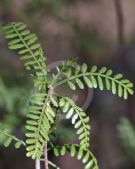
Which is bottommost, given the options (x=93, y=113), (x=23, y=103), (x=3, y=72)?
(x=23, y=103)

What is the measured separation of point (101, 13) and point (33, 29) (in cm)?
177

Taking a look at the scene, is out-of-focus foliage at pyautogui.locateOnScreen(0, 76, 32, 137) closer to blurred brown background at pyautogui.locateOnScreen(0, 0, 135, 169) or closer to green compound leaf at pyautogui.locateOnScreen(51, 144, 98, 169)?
blurred brown background at pyautogui.locateOnScreen(0, 0, 135, 169)

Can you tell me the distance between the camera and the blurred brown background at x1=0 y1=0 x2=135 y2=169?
6.71 ft

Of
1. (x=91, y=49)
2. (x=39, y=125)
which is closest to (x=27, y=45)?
(x=39, y=125)

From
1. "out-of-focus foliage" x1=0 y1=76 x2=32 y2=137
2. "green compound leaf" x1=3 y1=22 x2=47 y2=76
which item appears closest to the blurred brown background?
"out-of-focus foliage" x1=0 y1=76 x2=32 y2=137

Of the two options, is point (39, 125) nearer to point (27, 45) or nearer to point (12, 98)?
point (27, 45)

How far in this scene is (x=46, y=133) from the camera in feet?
1.79

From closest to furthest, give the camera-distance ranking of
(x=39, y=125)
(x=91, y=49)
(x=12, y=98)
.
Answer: (x=39, y=125) < (x=12, y=98) < (x=91, y=49)

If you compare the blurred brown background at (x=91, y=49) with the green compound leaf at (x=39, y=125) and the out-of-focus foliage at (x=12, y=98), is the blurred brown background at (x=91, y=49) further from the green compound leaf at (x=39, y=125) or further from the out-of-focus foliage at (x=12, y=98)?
the green compound leaf at (x=39, y=125)

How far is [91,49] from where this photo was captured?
2.37 meters

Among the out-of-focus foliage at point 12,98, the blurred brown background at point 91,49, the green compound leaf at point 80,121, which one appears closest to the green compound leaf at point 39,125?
the green compound leaf at point 80,121

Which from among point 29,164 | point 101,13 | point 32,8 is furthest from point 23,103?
point 101,13

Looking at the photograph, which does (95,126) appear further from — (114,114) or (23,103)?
(23,103)

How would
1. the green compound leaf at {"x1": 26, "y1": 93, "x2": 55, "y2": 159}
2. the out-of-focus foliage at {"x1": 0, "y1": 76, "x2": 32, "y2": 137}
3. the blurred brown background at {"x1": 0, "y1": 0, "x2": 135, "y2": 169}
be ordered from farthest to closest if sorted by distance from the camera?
the blurred brown background at {"x1": 0, "y1": 0, "x2": 135, "y2": 169} → the out-of-focus foliage at {"x1": 0, "y1": 76, "x2": 32, "y2": 137} → the green compound leaf at {"x1": 26, "y1": 93, "x2": 55, "y2": 159}
